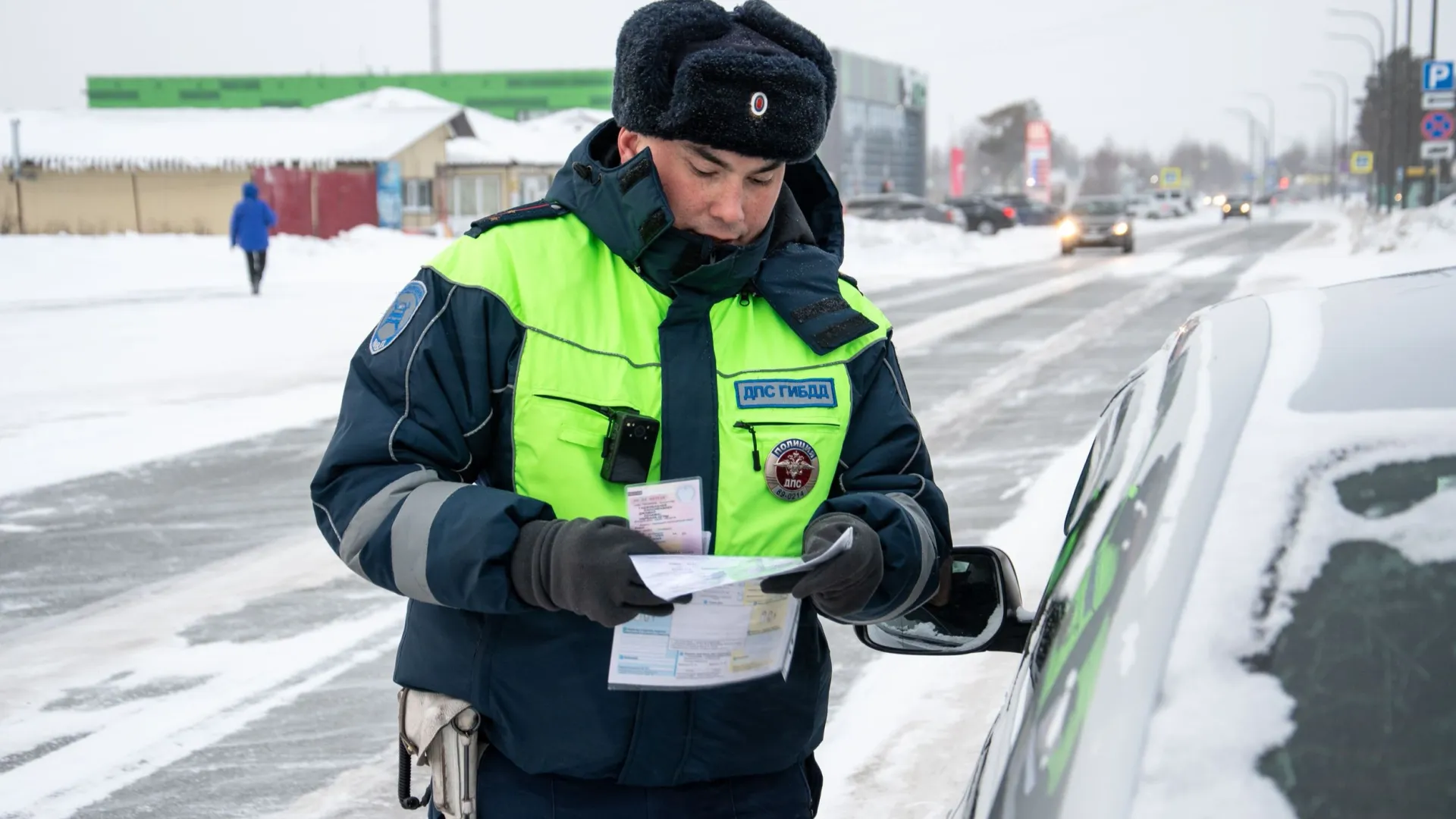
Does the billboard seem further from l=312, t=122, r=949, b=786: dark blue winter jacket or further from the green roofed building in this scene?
l=312, t=122, r=949, b=786: dark blue winter jacket

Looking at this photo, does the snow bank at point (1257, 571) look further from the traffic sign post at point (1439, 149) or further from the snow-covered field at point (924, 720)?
the traffic sign post at point (1439, 149)

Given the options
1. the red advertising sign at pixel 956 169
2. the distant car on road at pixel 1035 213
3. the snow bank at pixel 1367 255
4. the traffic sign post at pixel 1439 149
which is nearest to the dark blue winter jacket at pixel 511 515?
the snow bank at pixel 1367 255

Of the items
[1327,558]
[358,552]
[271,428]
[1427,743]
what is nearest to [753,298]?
[358,552]

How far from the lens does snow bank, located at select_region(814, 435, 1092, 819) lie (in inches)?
152

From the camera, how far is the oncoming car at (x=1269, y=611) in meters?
1.24

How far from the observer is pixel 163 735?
441 centimetres

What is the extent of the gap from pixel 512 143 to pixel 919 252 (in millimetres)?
17297

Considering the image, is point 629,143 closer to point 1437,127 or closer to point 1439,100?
point 1439,100

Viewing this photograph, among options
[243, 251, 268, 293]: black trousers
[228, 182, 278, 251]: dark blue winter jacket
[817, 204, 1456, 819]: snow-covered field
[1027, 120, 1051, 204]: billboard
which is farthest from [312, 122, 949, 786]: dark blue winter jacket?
[1027, 120, 1051, 204]: billboard

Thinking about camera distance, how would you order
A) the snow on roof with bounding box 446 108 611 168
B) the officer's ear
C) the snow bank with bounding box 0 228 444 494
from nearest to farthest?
the officer's ear, the snow bank with bounding box 0 228 444 494, the snow on roof with bounding box 446 108 611 168

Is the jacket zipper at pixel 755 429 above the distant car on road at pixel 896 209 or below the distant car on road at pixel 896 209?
below

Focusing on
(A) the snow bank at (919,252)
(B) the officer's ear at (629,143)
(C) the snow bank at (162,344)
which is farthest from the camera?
(A) the snow bank at (919,252)

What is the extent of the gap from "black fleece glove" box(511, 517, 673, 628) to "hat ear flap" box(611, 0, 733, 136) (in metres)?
0.54

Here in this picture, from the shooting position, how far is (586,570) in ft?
5.93
